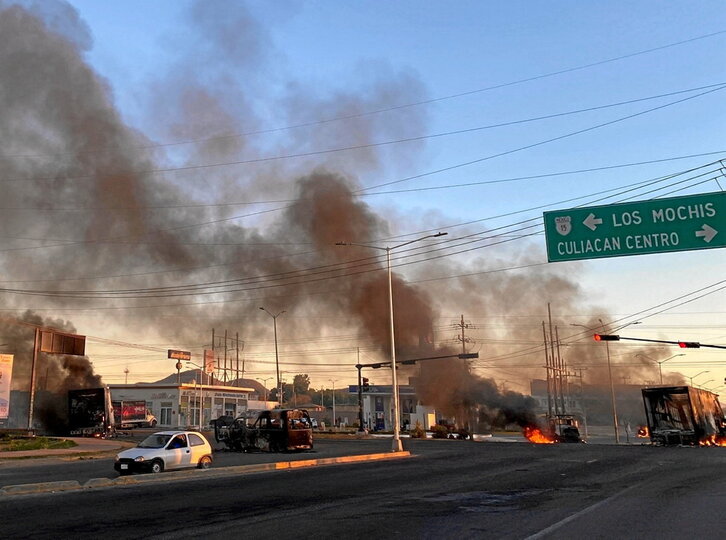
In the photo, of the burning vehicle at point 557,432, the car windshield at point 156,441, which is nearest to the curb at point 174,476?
the car windshield at point 156,441

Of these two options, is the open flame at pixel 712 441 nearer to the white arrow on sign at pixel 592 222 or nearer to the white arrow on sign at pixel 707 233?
the white arrow on sign at pixel 707 233

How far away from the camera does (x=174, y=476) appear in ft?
49.9

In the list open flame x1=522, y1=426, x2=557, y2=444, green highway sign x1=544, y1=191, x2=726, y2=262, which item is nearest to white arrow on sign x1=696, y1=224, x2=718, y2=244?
green highway sign x1=544, y1=191, x2=726, y2=262

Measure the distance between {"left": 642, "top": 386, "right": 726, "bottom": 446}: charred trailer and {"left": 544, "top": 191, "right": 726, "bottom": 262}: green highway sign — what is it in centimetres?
1995

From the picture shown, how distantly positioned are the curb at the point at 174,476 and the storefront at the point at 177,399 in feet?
160

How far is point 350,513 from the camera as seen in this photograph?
30.7 feet

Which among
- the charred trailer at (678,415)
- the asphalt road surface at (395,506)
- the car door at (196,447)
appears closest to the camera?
the asphalt road surface at (395,506)

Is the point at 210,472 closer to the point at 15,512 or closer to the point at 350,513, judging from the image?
the point at 15,512

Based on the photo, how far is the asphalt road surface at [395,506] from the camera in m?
7.81

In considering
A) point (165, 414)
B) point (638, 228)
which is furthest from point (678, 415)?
point (165, 414)

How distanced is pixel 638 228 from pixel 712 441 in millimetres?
25284

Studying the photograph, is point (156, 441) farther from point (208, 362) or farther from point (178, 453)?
point (208, 362)

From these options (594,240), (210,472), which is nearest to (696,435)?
(594,240)

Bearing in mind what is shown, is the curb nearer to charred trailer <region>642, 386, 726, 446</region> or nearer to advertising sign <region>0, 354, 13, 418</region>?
charred trailer <region>642, 386, 726, 446</region>
